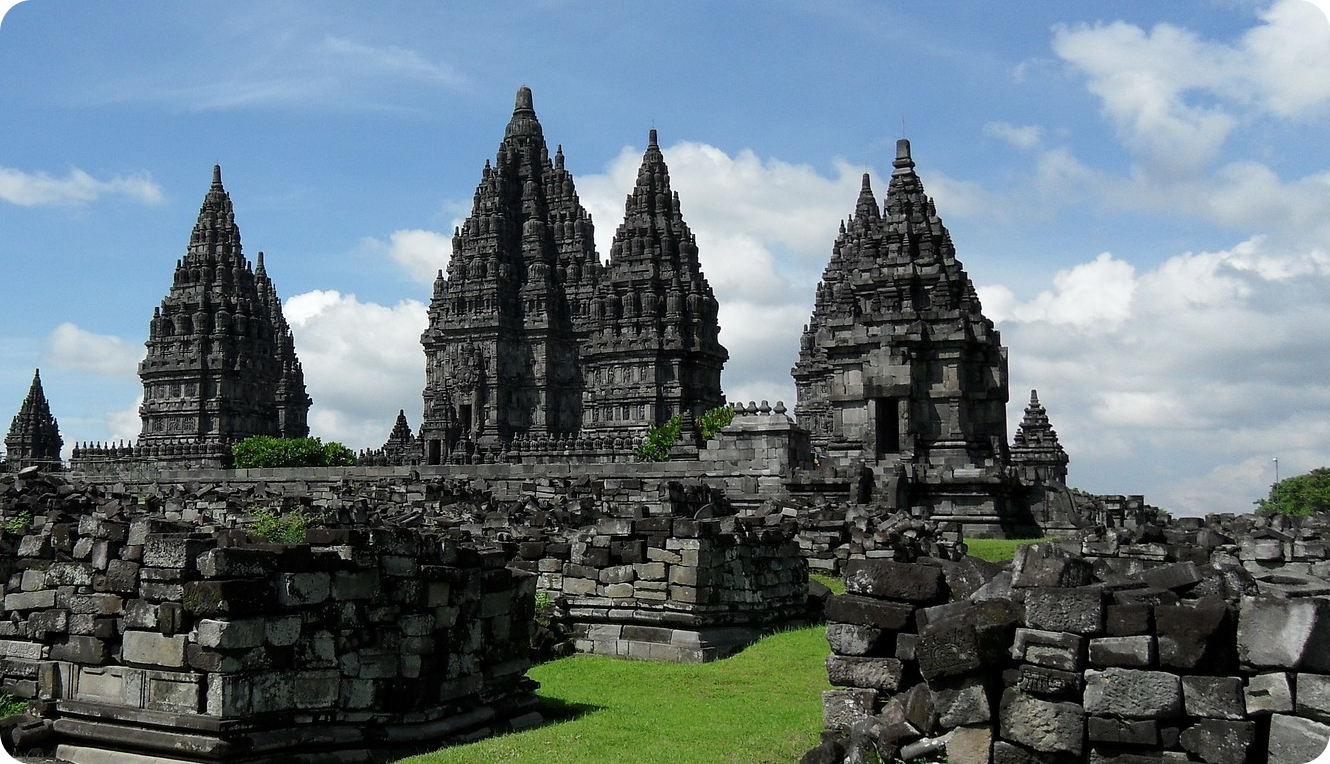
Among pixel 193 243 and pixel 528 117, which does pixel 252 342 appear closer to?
pixel 193 243

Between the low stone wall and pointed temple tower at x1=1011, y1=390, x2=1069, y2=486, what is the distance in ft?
153

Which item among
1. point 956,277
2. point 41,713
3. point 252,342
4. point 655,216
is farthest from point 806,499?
point 252,342

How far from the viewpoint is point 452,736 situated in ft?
32.1

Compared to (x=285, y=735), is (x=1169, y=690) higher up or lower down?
higher up

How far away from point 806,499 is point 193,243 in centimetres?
5977

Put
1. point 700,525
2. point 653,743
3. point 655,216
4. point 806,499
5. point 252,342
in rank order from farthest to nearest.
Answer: point 252,342 < point 655,216 < point 806,499 < point 700,525 < point 653,743

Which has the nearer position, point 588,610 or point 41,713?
point 41,713

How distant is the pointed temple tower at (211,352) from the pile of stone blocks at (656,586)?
59.8m

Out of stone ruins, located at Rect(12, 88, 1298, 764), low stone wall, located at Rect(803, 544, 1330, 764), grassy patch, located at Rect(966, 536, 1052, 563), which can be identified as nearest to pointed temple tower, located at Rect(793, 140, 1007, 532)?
stone ruins, located at Rect(12, 88, 1298, 764)

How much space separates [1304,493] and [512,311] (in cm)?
4900

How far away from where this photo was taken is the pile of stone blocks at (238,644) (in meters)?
8.35

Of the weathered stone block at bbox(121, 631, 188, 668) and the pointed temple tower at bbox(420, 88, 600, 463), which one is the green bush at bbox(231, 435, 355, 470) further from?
the weathered stone block at bbox(121, 631, 188, 668)

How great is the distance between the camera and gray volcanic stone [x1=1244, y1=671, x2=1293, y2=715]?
6.60 metres

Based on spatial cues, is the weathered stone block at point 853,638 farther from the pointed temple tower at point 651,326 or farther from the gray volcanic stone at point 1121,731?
the pointed temple tower at point 651,326
